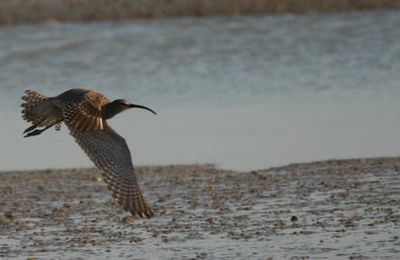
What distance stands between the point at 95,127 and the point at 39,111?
23.4 inches

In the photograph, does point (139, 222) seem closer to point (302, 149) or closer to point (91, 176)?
point (91, 176)

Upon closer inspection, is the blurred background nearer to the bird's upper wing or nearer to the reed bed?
the reed bed

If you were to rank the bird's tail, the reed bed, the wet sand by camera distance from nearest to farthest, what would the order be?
the wet sand < the bird's tail < the reed bed

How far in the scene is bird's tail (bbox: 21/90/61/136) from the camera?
358 inches

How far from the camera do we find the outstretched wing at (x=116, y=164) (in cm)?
805

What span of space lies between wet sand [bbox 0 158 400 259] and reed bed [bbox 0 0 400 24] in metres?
11.1

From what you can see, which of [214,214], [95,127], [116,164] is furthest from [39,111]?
[214,214]

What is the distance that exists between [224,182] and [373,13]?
37.1 ft

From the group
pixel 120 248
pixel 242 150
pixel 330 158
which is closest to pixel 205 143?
pixel 242 150

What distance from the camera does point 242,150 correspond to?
12.0 m

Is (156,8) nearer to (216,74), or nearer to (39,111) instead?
(216,74)

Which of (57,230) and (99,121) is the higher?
(99,121)

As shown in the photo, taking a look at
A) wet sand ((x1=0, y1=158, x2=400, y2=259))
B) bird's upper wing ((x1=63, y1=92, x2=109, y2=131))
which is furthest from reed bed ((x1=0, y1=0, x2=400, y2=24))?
bird's upper wing ((x1=63, y1=92, x2=109, y2=131))

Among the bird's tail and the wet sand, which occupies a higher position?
the bird's tail
